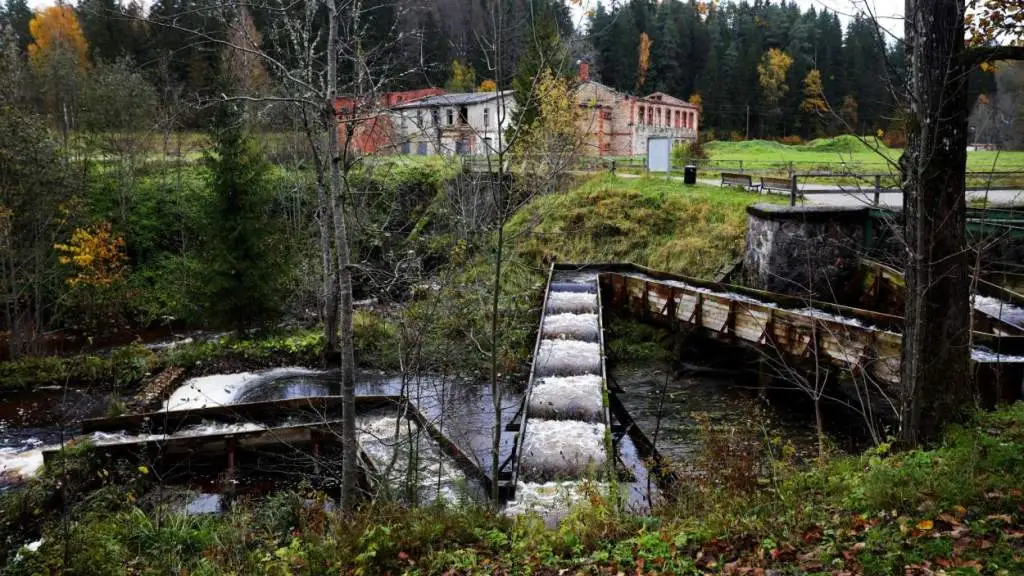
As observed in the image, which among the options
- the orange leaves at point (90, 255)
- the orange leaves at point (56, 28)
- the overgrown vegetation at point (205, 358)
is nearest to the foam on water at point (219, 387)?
the overgrown vegetation at point (205, 358)

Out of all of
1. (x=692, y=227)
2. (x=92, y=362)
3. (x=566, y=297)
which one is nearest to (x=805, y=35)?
(x=692, y=227)

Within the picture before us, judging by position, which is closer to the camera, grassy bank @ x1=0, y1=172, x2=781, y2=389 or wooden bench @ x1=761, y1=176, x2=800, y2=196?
grassy bank @ x1=0, y1=172, x2=781, y2=389

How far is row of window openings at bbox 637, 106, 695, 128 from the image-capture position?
179 ft

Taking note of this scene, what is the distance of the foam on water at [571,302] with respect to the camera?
1886 centimetres

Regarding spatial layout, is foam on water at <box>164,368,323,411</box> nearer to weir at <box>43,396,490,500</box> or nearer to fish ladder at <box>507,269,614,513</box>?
weir at <box>43,396,490,500</box>

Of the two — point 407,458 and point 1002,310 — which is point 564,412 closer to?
point 407,458

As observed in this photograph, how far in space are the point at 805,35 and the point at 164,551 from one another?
88524mm

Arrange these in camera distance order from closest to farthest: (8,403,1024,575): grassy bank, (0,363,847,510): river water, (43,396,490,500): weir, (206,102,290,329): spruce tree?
1. (8,403,1024,575): grassy bank
2. (43,396,490,500): weir
3. (0,363,847,510): river water
4. (206,102,290,329): spruce tree

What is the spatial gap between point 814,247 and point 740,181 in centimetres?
1160

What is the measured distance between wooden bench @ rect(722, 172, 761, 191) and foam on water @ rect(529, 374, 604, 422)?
632 inches

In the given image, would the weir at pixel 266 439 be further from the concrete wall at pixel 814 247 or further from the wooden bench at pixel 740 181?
the wooden bench at pixel 740 181

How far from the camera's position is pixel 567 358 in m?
15.3

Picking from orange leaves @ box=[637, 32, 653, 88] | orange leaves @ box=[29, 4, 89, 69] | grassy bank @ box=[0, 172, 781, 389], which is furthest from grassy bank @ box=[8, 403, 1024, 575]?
orange leaves @ box=[637, 32, 653, 88]

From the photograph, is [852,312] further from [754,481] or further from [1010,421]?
[754,481]
